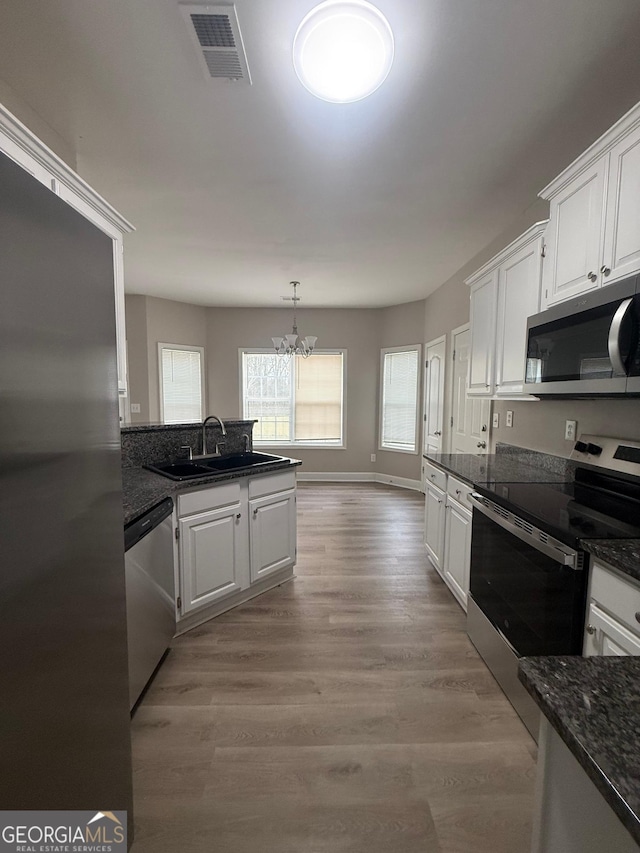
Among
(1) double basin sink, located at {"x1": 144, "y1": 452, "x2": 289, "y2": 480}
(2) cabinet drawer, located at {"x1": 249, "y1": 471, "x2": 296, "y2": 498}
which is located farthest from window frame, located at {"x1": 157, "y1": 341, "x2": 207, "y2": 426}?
(2) cabinet drawer, located at {"x1": 249, "y1": 471, "x2": 296, "y2": 498}

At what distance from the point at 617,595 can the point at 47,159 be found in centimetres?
260

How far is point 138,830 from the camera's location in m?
1.28

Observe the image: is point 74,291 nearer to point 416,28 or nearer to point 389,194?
point 416,28

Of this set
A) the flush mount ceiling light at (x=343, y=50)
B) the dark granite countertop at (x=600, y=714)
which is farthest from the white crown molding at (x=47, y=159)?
the dark granite countertop at (x=600, y=714)

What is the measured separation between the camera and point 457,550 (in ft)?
8.26

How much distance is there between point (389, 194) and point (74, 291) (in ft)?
8.28

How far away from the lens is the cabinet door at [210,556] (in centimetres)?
224

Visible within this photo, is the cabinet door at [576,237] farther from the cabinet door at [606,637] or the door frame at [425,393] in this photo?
the door frame at [425,393]

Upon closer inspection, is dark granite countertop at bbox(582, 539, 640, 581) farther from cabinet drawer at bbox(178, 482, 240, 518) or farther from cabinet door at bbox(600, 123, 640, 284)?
cabinet drawer at bbox(178, 482, 240, 518)

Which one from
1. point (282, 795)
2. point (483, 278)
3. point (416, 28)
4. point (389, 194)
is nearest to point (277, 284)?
point (389, 194)

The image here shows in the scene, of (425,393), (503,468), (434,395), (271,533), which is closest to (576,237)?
(503,468)

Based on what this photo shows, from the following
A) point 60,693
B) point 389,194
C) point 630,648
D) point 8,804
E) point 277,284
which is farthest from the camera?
point 277,284

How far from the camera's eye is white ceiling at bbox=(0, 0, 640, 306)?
4.75ft

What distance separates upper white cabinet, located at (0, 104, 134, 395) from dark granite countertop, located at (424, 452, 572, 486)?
203 cm
